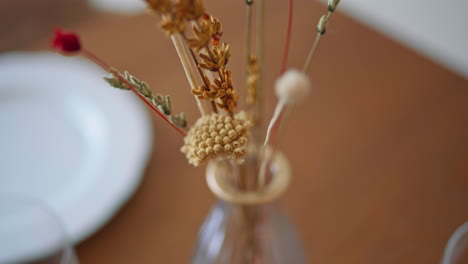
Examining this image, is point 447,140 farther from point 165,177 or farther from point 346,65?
point 165,177

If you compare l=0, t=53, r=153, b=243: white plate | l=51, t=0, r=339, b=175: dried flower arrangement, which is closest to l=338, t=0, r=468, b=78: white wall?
l=0, t=53, r=153, b=243: white plate

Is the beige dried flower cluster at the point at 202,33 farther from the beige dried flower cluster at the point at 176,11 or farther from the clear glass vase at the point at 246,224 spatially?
the clear glass vase at the point at 246,224

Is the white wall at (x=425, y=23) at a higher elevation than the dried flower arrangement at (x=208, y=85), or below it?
higher

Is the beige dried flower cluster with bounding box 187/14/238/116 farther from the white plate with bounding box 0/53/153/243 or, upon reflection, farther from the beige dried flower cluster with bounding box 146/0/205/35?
the white plate with bounding box 0/53/153/243

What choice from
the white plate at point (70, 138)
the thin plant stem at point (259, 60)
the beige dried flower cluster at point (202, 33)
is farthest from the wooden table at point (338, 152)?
the beige dried flower cluster at point (202, 33)

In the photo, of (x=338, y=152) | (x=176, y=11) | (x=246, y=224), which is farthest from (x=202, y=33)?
(x=338, y=152)
